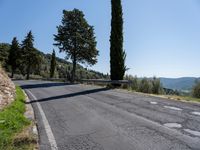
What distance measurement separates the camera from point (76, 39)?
137 ft

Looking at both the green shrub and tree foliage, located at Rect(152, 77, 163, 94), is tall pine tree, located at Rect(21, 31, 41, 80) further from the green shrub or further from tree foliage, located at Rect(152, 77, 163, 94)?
the green shrub

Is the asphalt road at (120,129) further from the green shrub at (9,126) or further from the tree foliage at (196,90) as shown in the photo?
the tree foliage at (196,90)

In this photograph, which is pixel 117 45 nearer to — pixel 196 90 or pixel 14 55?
pixel 196 90

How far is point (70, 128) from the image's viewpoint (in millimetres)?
6953

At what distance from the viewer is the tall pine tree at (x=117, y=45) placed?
24.0 m

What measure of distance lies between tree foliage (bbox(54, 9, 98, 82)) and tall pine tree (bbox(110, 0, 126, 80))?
56.3ft

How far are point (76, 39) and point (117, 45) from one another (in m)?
18.5

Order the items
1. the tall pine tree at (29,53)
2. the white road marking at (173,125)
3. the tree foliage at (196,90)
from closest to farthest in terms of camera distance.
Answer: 1. the white road marking at (173,125)
2. the tree foliage at (196,90)
3. the tall pine tree at (29,53)

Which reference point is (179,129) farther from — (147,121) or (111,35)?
(111,35)

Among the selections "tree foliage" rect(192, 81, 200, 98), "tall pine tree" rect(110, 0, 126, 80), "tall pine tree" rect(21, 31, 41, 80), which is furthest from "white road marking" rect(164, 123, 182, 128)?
"tall pine tree" rect(21, 31, 41, 80)

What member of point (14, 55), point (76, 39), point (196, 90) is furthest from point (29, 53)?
point (196, 90)

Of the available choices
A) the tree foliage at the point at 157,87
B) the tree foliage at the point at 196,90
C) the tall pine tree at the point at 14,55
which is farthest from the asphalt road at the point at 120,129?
the tall pine tree at the point at 14,55

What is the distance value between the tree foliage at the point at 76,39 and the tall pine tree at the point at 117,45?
17.2 m

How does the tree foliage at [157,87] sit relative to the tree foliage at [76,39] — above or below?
below
